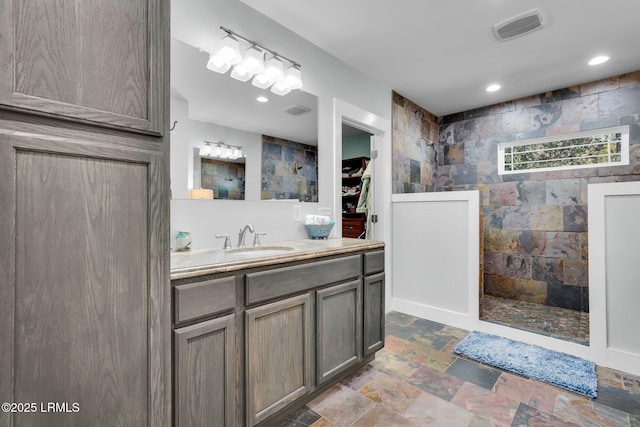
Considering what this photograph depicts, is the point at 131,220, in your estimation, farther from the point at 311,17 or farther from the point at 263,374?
the point at 311,17

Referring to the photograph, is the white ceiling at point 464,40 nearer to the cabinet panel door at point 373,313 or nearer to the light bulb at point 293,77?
the light bulb at point 293,77

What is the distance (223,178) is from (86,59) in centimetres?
112

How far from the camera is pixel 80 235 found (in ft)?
3.02

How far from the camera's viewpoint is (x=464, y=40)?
100 inches

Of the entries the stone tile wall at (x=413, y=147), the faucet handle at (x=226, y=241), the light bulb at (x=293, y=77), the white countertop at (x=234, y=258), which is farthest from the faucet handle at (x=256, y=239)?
the stone tile wall at (x=413, y=147)

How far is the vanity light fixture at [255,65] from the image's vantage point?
192 centimetres

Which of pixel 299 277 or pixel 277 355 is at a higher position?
pixel 299 277

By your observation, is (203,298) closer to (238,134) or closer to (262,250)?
(262,250)

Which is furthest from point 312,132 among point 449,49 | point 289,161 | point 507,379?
point 507,379

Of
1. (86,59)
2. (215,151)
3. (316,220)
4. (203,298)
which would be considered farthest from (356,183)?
(86,59)

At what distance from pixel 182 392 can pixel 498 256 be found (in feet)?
13.3

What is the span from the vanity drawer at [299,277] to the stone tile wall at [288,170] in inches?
29.9

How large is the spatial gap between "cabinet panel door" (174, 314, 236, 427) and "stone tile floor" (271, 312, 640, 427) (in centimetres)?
51

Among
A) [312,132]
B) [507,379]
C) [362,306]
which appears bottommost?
[507,379]
